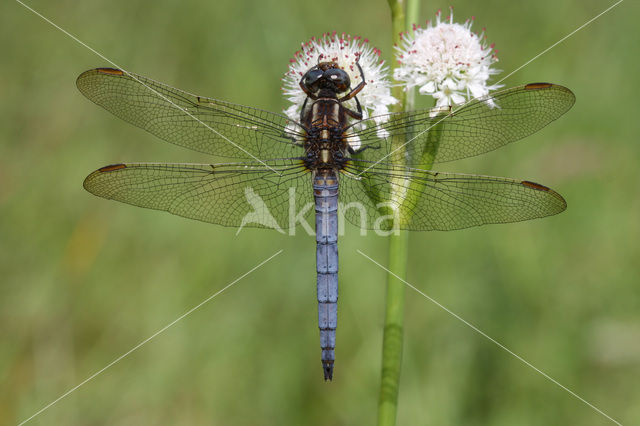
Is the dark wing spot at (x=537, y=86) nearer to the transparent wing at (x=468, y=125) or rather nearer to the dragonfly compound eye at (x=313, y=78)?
the transparent wing at (x=468, y=125)

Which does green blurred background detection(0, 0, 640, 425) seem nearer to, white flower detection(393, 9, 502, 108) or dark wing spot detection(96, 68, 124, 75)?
white flower detection(393, 9, 502, 108)

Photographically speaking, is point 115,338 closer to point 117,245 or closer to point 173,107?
point 117,245

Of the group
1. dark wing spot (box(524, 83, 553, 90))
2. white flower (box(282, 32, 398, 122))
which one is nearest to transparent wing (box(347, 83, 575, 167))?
dark wing spot (box(524, 83, 553, 90))

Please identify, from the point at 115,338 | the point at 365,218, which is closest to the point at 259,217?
the point at 365,218

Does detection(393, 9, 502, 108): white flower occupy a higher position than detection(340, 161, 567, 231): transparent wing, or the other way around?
detection(393, 9, 502, 108): white flower

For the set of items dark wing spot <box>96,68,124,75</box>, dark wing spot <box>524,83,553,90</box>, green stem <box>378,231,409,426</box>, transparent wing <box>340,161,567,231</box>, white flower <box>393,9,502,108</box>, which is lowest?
green stem <box>378,231,409,426</box>

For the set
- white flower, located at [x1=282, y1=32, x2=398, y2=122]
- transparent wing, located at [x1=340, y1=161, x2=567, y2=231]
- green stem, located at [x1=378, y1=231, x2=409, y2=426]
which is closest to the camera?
green stem, located at [x1=378, y1=231, x2=409, y2=426]

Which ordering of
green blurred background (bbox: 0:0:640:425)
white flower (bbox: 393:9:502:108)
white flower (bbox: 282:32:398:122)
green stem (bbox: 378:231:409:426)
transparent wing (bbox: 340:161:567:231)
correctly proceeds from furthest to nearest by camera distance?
1. green blurred background (bbox: 0:0:640:425)
2. white flower (bbox: 282:32:398:122)
3. white flower (bbox: 393:9:502:108)
4. transparent wing (bbox: 340:161:567:231)
5. green stem (bbox: 378:231:409:426)

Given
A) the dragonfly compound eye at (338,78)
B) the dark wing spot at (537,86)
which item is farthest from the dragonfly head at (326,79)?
the dark wing spot at (537,86)
